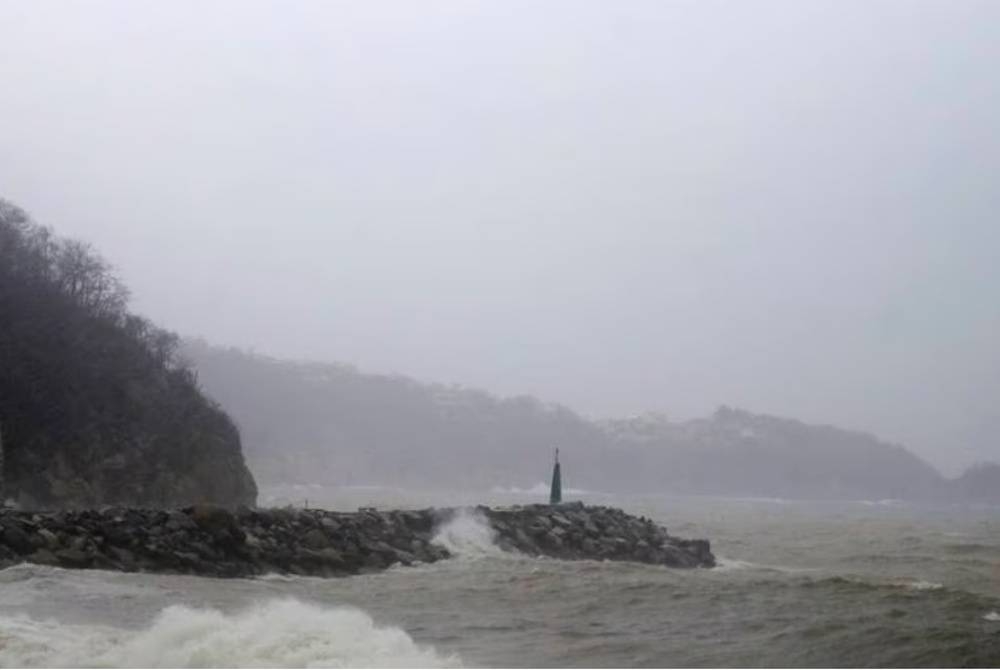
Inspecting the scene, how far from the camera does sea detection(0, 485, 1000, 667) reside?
39.6 feet

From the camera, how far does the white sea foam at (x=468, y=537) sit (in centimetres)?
2831

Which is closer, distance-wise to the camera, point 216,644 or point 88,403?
point 216,644

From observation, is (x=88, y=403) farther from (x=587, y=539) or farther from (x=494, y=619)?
(x=494, y=619)

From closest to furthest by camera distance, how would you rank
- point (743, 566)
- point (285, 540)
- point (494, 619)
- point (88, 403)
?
point (494, 619) → point (285, 540) → point (743, 566) → point (88, 403)

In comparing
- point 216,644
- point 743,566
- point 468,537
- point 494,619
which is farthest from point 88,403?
point 216,644

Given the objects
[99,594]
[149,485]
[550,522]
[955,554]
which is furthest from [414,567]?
[149,485]

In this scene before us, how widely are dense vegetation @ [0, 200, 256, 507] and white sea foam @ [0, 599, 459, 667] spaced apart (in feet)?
92.4

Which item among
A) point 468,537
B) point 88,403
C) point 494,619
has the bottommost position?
point 494,619

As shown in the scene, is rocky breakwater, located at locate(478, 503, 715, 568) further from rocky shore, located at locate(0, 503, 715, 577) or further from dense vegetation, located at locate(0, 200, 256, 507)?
dense vegetation, located at locate(0, 200, 256, 507)

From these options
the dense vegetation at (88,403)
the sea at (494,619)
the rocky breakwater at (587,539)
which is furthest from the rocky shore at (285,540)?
the dense vegetation at (88,403)

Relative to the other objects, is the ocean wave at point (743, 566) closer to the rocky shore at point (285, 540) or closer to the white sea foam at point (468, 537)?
the rocky shore at point (285, 540)

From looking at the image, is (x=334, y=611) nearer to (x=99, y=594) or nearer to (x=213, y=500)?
(x=99, y=594)

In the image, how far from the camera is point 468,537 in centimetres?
2936

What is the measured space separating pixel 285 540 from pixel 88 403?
22780 mm
